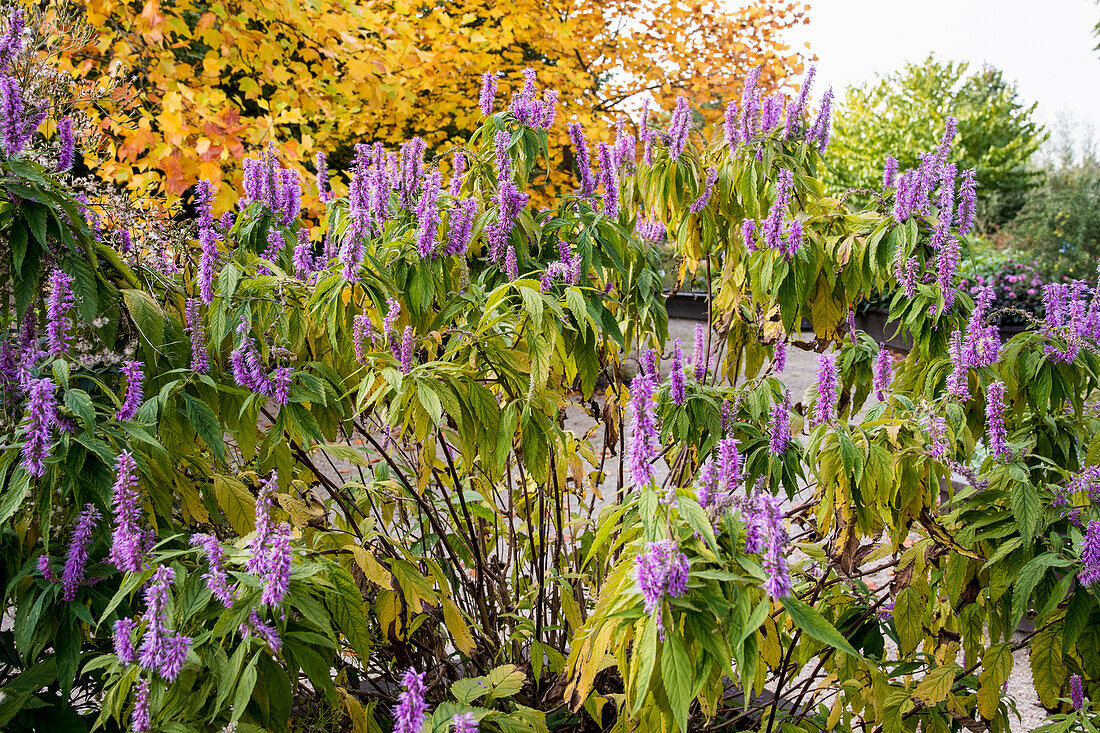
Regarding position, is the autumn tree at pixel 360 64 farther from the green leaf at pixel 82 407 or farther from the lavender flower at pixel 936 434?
the lavender flower at pixel 936 434

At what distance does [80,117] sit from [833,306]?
2.34 metres

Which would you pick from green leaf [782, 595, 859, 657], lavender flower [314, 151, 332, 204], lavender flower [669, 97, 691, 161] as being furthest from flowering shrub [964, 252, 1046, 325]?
green leaf [782, 595, 859, 657]

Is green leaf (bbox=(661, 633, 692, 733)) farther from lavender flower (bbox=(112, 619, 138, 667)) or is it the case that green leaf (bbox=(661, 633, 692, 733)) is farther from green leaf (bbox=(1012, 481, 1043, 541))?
green leaf (bbox=(1012, 481, 1043, 541))

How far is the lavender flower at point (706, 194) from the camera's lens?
2.82 meters

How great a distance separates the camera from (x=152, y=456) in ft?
5.54

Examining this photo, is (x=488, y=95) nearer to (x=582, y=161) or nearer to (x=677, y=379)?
(x=582, y=161)

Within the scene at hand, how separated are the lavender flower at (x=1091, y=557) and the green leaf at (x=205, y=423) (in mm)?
1844

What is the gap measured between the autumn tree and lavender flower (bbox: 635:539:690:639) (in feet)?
13.7

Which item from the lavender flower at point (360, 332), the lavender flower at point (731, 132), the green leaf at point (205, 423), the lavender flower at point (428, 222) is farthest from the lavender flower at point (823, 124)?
the green leaf at point (205, 423)

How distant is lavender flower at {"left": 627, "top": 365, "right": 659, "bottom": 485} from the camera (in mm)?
1375

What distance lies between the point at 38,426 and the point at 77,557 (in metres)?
0.31

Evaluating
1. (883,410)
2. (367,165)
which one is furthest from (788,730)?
(367,165)

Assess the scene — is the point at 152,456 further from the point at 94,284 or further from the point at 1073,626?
the point at 1073,626

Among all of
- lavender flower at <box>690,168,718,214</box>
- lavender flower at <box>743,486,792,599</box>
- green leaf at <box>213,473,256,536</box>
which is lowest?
green leaf at <box>213,473,256,536</box>
